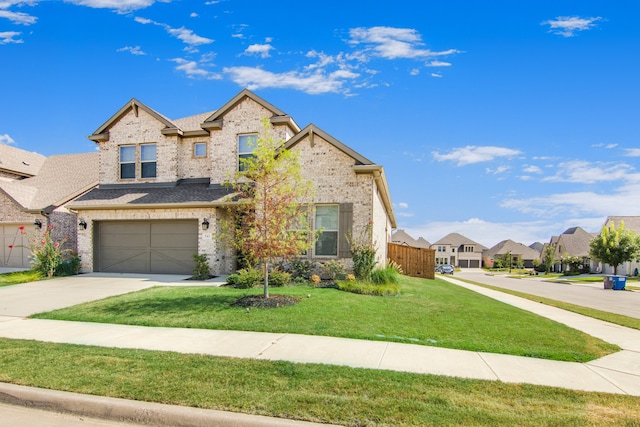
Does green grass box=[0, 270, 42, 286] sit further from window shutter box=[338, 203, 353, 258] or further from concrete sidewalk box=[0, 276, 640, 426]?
window shutter box=[338, 203, 353, 258]

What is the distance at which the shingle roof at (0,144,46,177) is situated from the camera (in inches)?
933

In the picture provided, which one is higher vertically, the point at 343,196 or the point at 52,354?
the point at 343,196

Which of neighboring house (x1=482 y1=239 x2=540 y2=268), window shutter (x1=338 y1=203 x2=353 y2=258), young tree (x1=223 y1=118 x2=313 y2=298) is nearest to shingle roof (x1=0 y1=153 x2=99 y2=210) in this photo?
window shutter (x1=338 y1=203 x2=353 y2=258)

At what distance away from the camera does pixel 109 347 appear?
6426 mm

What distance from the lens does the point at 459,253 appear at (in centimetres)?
8494

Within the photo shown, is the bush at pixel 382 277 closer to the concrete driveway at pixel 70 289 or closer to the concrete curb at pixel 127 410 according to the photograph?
the concrete driveway at pixel 70 289

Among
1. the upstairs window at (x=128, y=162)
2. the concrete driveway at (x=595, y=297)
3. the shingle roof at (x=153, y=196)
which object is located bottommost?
the concrete driveway at (x=595, y=297)

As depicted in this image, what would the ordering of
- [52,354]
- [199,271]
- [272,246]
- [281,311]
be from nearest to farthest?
[52,354]
[281,311]
[272,246]
[199,271]

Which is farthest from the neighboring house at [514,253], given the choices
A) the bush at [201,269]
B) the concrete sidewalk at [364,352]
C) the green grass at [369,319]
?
the concrete sidewalk at [364,352]

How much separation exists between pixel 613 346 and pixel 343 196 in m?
9.37

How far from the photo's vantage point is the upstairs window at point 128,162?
19172mm

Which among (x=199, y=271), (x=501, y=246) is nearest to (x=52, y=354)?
(x=199, y=271)

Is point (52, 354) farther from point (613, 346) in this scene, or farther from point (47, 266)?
point (47, 266)

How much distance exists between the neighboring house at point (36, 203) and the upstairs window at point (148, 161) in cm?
310
